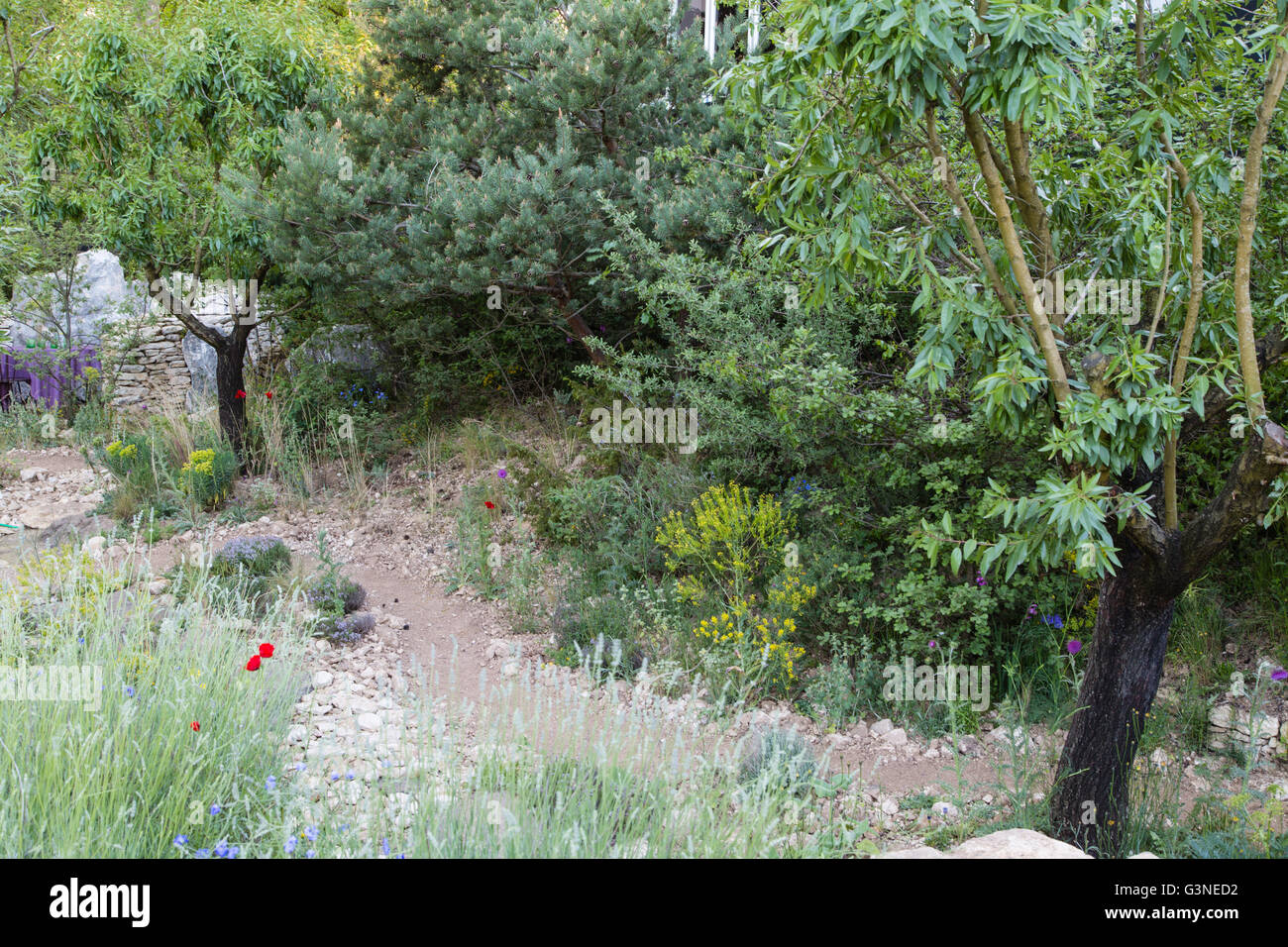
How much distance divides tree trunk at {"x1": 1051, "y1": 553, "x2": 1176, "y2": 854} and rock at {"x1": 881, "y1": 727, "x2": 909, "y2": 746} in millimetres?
973

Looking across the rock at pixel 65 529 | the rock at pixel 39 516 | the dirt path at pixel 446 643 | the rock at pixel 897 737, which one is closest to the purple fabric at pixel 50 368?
the dirt path at pixel 446 643

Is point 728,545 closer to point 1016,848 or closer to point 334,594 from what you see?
point 334,594

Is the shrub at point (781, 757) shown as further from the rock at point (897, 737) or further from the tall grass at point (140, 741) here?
the tall grass at point (140, 741)

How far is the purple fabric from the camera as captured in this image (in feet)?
36.2

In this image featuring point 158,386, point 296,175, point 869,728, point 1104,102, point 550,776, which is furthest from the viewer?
point 158,386

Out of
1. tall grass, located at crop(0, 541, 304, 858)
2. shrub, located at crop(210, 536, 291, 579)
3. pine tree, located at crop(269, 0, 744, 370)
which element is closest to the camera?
tall grass, located at crop(0, 541, 304, 858)

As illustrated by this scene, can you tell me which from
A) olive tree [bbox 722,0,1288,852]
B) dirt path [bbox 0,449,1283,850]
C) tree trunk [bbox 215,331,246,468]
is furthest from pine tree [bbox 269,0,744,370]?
olive tree [bbox 722,0,1288,852]

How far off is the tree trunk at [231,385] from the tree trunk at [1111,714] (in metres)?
7.88

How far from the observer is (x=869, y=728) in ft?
15.1

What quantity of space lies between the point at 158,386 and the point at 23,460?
A: 6.64 feet

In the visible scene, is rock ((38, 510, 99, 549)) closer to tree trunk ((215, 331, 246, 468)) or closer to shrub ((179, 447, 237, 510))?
shrub ((179, 447, 237, 510))

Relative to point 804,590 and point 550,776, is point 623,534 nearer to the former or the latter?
point 804,590

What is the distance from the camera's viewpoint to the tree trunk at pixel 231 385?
29.3 ft
